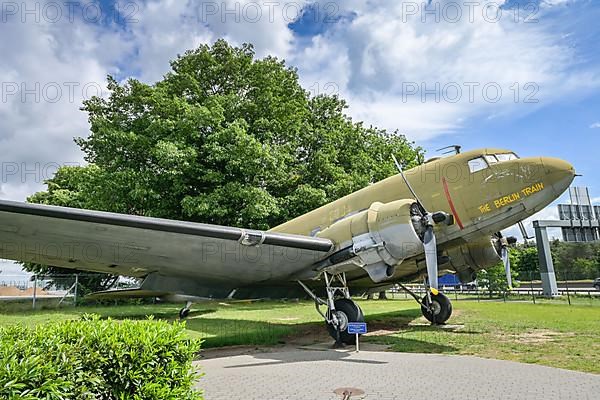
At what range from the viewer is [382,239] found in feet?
30.5

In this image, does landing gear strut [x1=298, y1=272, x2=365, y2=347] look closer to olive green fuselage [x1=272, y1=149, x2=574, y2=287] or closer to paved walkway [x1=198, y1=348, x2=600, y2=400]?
paved walkway [x1=198, y1=348, x2=600, y2=400]

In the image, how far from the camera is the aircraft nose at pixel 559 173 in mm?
9398

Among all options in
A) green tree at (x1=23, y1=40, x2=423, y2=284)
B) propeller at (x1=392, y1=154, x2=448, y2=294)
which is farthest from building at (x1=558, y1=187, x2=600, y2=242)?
propeller at (x1=392, y1=154, x2=448, y2=294)

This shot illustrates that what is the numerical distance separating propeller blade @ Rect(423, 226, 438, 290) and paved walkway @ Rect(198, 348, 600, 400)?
166cm

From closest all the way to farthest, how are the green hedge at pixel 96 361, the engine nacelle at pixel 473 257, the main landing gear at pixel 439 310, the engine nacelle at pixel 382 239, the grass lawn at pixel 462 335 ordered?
the green hedge at pixel 96 361 < the grass lawn at pixel 462 335 < the engine nacelle at pixel 382 239 < the engine nacelle at pixel 473 257 < the main landing gear at pixel 439 310

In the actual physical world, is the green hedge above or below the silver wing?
below

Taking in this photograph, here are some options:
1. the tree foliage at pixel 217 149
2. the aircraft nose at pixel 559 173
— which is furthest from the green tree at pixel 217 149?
the aircraft nose at pixel 559 173

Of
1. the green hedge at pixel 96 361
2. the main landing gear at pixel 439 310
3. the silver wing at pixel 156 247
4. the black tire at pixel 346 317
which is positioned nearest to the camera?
the green hedge at pixel 96 361

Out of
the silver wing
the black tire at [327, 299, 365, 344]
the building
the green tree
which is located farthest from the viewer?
the building

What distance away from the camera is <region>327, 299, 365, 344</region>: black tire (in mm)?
10199

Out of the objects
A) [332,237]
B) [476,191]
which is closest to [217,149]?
[332,237]

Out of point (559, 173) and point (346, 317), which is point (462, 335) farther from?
point (559, 173)

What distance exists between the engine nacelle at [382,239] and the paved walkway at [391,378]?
2076 millimetres

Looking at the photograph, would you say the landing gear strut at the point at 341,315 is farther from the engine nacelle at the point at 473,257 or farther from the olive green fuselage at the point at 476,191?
the engine nacelle at the point at 473,257
